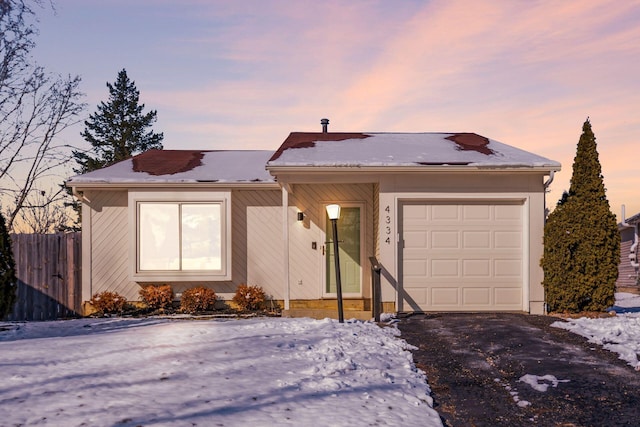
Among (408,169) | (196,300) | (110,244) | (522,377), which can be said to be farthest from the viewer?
(110,244)

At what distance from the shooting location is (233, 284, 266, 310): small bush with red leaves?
12.0 m

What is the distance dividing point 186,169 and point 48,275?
13.1 feet

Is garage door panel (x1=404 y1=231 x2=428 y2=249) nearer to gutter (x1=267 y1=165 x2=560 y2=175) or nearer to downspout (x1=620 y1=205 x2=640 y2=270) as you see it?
gutter (x1=267 y1=165 x2=560 y2=175)

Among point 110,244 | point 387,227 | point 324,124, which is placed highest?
point 324,124

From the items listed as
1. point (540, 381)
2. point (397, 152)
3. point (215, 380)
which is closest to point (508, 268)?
point (397, 152)

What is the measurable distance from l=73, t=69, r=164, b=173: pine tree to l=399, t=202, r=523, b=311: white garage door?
2429cm

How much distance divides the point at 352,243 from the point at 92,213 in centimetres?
586

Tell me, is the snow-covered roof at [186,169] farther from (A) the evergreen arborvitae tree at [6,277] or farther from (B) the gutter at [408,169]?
(A) the evergreen arborvitae tree at [6,277]

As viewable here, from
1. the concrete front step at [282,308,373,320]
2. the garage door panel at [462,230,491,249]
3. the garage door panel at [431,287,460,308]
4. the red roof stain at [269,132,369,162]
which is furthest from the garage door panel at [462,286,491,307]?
the red roof stain at [269,132,369,162]

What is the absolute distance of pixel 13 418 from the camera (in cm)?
445

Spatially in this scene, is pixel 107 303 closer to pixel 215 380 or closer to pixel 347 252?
pixel 347 252

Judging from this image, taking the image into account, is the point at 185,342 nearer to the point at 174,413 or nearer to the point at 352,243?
the point at 174,413

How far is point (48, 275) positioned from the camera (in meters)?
12.8

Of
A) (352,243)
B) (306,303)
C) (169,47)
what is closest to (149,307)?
(306,303)
